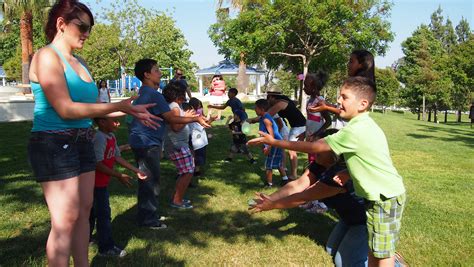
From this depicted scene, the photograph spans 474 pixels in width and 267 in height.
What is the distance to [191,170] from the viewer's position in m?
5.48

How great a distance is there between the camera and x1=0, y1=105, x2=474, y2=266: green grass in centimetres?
397

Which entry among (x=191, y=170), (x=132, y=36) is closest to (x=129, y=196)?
(x=191, y=170)

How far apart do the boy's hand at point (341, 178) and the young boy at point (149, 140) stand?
5.22ft

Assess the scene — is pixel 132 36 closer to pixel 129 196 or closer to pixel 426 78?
pixel 426 78

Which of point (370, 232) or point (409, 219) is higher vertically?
point (370, 232)

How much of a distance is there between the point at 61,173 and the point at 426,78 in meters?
42.0

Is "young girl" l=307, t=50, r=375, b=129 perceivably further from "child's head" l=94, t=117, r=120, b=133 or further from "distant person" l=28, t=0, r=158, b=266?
"distant person" l=28, t=0, r=158, b=266

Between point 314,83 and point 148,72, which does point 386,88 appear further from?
point 148,72

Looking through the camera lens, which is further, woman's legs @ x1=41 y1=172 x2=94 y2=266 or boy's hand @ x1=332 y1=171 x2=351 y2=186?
boy's hand @ x1=332 y1=171 x2=351 y2=186

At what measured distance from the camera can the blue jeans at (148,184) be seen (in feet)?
15.0

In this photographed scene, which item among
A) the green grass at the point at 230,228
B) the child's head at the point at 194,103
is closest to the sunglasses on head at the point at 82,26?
the green grass at the point at 230,228

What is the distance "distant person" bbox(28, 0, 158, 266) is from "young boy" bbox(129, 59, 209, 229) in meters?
1.59

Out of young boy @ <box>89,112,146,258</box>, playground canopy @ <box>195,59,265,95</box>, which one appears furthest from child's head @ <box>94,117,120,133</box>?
playground canopy @ <box>195,59,265,95</box>

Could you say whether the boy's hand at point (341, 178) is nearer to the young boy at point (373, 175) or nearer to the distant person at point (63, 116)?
the young boy at point (373, 175)
